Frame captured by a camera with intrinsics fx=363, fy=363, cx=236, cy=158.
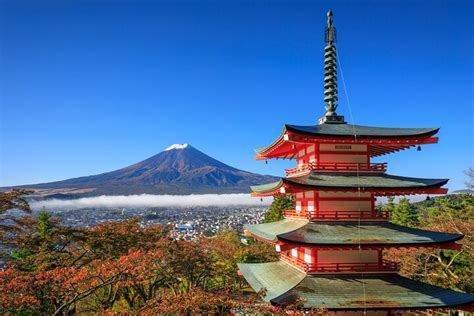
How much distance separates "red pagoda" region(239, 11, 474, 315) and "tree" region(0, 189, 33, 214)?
38.7 ft

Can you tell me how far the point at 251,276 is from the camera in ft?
56.3

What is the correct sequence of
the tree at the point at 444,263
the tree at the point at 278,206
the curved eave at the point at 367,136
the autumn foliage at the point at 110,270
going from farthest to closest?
the tree at the point at 278,206 < the tree at the point at 444,263 < the curved eave at the point at 367,136 < the autumn foliage at the point at 110,270

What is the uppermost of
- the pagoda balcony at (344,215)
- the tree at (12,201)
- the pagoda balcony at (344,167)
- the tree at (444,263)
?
the pagoda balcony at (344,167)

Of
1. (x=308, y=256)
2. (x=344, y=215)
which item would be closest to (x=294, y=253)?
(x=308, y=256)

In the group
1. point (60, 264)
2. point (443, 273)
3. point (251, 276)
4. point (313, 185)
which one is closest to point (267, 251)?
point (443, 273)

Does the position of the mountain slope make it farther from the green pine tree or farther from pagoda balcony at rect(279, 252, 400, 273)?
pagoda balcony at rect(279, 252, 400, 273)

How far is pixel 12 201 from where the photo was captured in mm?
18078

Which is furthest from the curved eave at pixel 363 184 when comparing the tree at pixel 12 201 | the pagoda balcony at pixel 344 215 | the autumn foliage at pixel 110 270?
the tree at pixel 12 201

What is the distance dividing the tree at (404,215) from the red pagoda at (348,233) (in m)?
36.6

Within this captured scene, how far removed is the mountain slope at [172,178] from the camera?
132 metres

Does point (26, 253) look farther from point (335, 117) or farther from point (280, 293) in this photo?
point (335, 117)

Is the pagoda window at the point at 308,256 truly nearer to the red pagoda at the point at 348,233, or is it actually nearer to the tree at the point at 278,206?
the red pagoda at the point at 348,233

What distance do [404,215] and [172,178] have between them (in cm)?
10870

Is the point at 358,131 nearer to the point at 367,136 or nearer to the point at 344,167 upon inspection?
the point at 367,136
